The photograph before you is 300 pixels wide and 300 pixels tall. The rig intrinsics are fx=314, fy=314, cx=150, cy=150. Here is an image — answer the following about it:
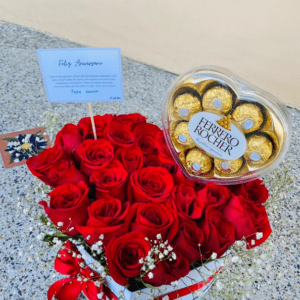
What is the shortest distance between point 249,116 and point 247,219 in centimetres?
22

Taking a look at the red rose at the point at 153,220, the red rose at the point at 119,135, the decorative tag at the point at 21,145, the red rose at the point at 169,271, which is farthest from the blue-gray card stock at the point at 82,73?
the decorative tag at the point at 21,145

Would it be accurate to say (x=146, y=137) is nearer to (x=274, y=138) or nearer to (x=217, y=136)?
(x=217, y=136)

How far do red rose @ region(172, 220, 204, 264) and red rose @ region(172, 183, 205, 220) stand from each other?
19 millimetres

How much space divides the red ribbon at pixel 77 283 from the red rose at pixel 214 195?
17 cm

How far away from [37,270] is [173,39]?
1.27 metres

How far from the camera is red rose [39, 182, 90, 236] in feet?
2.11

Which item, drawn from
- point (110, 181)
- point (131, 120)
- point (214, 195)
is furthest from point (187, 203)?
point (131, 120)

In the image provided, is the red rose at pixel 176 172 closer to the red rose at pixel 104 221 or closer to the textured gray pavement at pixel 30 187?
the red rose at pixel 104 221

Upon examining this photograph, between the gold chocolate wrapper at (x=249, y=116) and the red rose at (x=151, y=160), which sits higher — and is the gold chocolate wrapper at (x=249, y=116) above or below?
above

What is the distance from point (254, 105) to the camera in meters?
0.67

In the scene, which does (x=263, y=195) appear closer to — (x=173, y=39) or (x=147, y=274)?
(x=147, y=274)

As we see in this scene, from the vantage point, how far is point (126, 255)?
62cm

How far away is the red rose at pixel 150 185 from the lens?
2.23 feet

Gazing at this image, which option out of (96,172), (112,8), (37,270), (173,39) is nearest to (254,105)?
(96,172)
